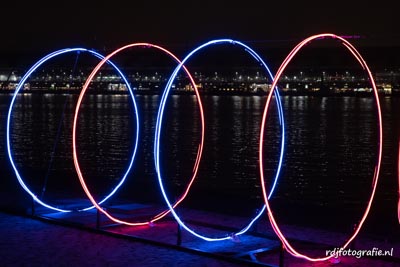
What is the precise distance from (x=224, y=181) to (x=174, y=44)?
1320 cm

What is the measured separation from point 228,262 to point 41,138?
40211 mm

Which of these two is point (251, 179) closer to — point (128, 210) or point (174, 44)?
point (128, 210)

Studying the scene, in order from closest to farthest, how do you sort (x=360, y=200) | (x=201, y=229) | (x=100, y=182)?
(x=201, y=229) → (x=360, y=200) → (x=100, y=182)

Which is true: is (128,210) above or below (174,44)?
below

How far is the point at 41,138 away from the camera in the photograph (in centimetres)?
4922

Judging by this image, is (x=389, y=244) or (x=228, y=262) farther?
(x=389, y=244)

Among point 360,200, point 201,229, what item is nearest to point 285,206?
point 360,200

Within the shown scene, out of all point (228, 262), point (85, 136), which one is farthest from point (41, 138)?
point (228, 262)

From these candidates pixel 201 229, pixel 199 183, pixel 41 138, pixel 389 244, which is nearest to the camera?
pixel 389 244

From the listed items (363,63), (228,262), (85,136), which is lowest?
(85,136)

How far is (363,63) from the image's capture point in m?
11.4

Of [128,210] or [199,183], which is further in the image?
[199,183]

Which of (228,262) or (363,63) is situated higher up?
(363,63)

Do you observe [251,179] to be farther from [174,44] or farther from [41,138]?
[41,138]
